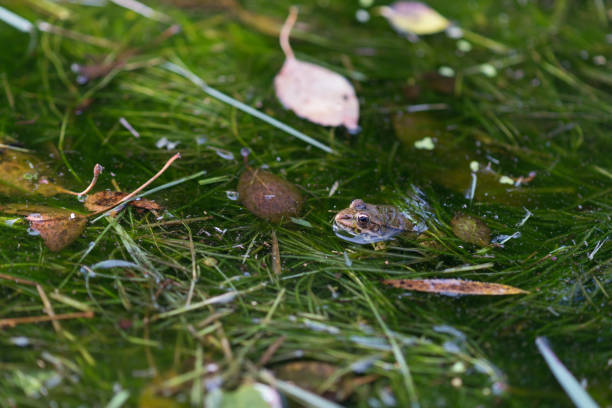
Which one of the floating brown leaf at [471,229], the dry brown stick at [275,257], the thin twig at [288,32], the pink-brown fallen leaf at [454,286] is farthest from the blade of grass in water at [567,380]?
the thin twig at [288,32]

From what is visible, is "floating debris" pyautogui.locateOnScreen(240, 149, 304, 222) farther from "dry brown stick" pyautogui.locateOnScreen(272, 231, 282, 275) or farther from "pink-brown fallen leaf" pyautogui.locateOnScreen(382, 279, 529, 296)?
"pink-brown fallen leaf" pyautogui.locateOnScreen(382, 279, 529, 296)

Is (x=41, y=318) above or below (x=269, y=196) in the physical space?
below

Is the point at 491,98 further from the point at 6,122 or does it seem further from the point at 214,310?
the point at 6,122

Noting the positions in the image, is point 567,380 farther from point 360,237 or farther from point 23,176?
point 23,176

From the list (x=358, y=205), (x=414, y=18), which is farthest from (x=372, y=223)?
(x=414, y=18)

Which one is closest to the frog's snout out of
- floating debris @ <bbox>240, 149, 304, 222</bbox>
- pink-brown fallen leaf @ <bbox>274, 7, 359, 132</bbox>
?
floating debris @ <bbox>240, 149, 304, 222</bbox>

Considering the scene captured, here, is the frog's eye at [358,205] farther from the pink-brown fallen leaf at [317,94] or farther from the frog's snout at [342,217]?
the pink-brown fallen leaf at [317,94]
